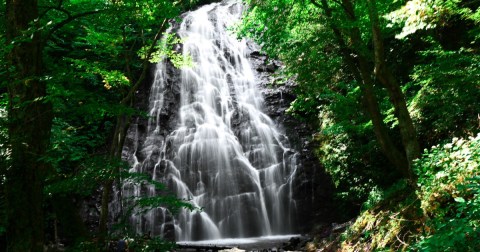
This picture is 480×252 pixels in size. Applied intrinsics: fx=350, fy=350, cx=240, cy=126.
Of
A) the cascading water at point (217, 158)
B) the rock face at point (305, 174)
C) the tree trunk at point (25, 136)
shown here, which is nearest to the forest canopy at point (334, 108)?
the tree trunk at point (25, 136)

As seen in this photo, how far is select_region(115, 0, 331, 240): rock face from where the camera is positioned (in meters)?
13.3

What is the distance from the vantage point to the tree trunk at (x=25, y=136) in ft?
12.5

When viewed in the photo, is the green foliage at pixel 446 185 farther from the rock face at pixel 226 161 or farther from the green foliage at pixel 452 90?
the rock face at pixel 226 161

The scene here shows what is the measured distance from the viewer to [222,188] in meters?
14.2

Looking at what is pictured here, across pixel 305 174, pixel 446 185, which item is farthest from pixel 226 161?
pixel 446 185

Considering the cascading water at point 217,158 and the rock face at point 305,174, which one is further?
the cascading water at point 217,158

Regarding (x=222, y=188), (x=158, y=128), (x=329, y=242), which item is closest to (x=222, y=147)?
(x=222, y=188)

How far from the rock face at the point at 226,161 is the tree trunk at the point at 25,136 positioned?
9.19m

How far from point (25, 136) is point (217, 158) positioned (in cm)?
1149

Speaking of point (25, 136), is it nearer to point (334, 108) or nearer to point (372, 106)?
point (372, 106)

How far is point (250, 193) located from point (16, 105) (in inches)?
433

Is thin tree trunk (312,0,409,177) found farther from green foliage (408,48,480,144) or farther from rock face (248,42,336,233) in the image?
Answer: rock face (248,42,336,233)

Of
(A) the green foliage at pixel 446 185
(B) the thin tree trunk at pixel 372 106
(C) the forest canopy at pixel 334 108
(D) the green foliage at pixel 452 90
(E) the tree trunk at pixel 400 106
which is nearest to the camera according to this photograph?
(C) the forest canopy at pixel 334 108

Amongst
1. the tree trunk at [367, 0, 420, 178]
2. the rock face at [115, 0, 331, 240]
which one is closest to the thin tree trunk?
the tree trunk at [367, 0, 420, 178]
